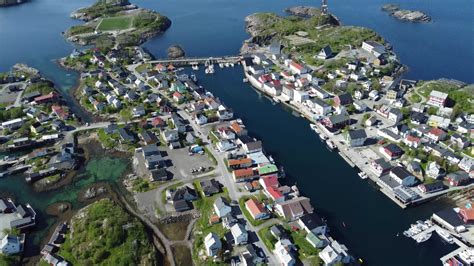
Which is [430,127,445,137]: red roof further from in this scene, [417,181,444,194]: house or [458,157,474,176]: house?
[417,181,444,194]: house

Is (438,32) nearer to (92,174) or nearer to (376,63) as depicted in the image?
(376,63)

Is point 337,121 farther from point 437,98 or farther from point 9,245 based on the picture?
point 9,245

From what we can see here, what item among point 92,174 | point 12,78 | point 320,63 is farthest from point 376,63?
point 12,78

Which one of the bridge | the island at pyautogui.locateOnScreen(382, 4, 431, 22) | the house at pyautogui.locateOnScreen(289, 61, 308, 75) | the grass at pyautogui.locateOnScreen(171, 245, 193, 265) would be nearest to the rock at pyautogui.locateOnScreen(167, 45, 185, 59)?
the bridge

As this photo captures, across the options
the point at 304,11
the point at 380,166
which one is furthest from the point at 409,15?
the point at 380,166

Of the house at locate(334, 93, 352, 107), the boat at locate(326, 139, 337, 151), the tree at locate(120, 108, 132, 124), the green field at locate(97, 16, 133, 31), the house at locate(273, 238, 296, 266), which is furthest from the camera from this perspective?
the green field at locate(97, 16, 133, 31)

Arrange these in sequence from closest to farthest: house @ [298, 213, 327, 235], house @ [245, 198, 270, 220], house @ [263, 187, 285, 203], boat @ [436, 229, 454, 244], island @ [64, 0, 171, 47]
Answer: house @ [298, 213, 327, 235], boat @ [436, 229, 454, 244], house @ [245, 198, 270, 220], house @ [263, 187, 285, 203], island @ [64, 0, 171, 47]
